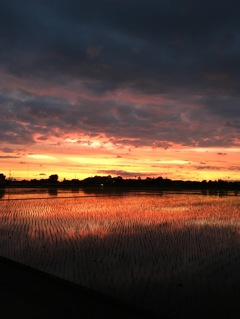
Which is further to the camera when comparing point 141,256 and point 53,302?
point 141,256

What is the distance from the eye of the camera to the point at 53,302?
23.1ft

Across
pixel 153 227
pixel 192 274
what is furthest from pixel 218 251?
pixel 153 227

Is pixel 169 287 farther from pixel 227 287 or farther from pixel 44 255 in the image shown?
pixel 44 255

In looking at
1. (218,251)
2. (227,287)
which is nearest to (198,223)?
(218,251)

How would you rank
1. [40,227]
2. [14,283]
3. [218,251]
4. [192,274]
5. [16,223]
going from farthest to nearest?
[16,223] < [40,227] < [218,251] < [192,274] < [14,283]

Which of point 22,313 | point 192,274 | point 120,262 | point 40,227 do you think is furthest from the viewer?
point 40,227

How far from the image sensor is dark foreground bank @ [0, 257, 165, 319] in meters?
6.44

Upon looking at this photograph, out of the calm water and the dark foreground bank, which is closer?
the dark foreground bank

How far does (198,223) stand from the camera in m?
20.0

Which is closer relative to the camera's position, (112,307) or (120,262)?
(112,307)

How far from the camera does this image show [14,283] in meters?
8.27

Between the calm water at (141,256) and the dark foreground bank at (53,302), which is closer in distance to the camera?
the dark foreground bank at (53,302)

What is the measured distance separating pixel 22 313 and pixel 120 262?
4.64m

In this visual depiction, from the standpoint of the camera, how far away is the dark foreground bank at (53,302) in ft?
21.1
